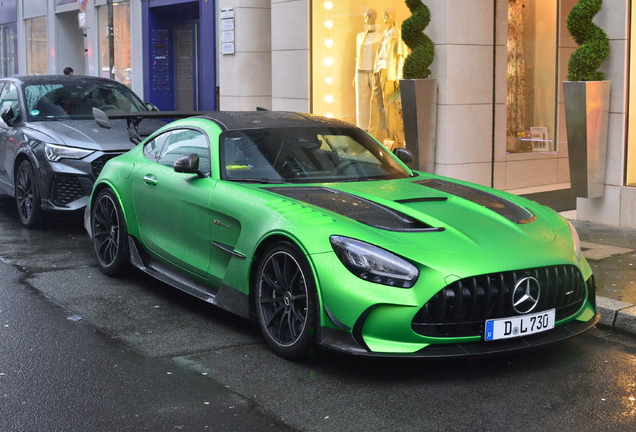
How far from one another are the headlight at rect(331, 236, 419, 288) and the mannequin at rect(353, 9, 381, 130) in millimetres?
8445

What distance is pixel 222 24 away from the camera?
16156 millimetres

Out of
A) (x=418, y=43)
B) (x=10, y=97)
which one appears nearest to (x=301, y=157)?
(x=418, y=43)

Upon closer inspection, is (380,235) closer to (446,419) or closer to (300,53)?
(446,419)

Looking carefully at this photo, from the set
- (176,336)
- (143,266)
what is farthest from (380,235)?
(143,266)

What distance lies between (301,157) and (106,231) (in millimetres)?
2135

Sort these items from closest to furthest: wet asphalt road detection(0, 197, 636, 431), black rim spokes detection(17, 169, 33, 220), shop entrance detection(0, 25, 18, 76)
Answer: wet asphalt road detection(0, 197, 636, 431)
black rim spokes detection(17, 169, 33, 220)
shop entrance detection(0, 25, 18, 76)

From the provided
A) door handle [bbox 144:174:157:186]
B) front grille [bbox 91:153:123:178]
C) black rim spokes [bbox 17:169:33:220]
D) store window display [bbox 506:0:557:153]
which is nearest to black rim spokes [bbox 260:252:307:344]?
door handle [bbox 144:174:157:186]

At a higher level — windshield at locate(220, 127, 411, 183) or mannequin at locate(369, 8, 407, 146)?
mannequin at locate(369, 8, 407, 146)

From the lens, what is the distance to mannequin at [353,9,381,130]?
12.9 metres

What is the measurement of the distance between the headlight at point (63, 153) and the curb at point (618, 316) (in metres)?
5.64

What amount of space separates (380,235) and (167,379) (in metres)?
1.42

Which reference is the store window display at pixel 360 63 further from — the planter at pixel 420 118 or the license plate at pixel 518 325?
the license plate at pixel 518 325

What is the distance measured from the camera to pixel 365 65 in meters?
13.0

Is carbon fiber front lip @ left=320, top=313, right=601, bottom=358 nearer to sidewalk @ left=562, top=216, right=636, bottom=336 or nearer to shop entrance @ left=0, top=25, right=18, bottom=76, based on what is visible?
sidewalk @ left=562, top=216, right=636, bottom=336
